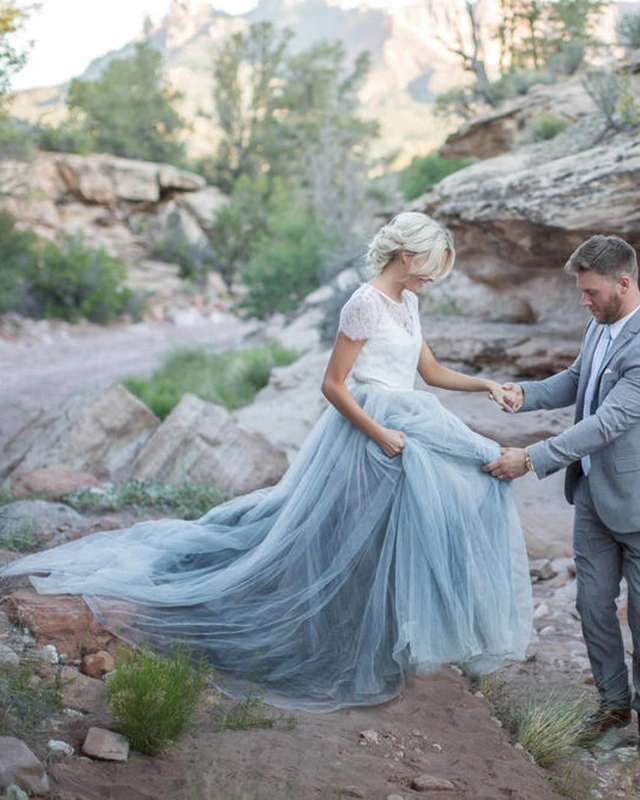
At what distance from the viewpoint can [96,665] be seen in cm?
354

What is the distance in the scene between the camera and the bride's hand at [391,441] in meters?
3.70

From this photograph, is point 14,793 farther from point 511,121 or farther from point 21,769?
point 511,121

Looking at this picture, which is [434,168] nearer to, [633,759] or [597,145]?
[597,145]

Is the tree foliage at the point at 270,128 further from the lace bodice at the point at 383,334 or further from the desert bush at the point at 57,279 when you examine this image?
the lace bodice at the point at 383,334

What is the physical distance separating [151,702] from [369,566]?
1.16m

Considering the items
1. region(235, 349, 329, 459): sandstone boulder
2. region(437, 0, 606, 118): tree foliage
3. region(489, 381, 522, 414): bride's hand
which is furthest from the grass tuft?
region(437, 0, 606, 118): tree foliage

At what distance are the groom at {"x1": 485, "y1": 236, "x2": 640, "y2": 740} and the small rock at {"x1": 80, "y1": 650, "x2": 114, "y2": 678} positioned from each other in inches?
69.4

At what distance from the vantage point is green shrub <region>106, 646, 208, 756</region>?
2887mm

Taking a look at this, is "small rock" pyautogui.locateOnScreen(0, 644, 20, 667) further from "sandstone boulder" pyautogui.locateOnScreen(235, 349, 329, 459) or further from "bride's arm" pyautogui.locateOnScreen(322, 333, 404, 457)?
"sandstone boulder" pyautogui.locateOnScreen(235, 349, 329, 459)

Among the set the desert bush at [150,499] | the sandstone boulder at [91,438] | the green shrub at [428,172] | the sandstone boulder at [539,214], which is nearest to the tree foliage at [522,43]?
the green shrub at [428,172]

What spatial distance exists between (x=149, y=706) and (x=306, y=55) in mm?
39660

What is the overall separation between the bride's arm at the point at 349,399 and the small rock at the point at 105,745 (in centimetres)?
153

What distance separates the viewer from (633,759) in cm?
371

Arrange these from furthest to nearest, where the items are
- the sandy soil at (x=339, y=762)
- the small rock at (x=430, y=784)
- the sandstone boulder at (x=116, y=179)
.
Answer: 1. the sandstone boulder at (x=116, y=179)
2. the small rock at (x=430, y=784)
3. the sandy soil at (x=339, y=762)
